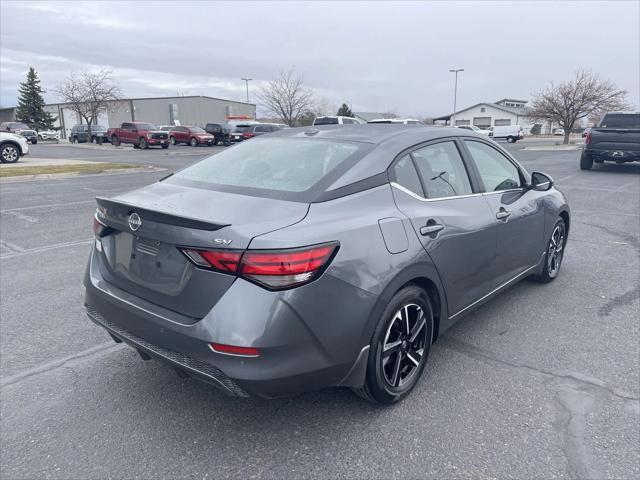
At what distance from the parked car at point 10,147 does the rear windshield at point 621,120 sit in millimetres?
21826

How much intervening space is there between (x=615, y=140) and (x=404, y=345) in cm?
1524

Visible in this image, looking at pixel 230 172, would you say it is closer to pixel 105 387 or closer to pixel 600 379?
pixel 105 387

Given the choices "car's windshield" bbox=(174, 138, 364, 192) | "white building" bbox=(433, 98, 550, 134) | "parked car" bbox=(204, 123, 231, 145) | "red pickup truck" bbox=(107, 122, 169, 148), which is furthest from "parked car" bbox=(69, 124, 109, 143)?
"white building" bbox=(433, 98, 550, 134)

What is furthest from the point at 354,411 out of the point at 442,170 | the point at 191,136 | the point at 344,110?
the point at 344,110

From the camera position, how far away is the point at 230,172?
3.17 meters

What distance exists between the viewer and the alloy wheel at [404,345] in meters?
2.77

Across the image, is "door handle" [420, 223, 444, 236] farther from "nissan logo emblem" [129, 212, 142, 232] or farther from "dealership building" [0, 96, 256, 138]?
"dealership building" [0, 96, 256, 138]

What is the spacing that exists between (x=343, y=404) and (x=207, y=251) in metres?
1.32

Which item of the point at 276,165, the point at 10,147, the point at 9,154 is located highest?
the point at 276,165

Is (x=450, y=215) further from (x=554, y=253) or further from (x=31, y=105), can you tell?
(x=31, y=105)

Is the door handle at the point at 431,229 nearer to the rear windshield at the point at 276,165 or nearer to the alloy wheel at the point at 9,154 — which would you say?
the rear windshield at the point at 276,165

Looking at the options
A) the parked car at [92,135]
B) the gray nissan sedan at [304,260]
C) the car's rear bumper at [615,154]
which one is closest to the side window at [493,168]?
the gray nissan sedan at [304,260]

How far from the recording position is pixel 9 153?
776 inches

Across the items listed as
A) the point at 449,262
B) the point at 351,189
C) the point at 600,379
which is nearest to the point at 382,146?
the point at 351,189
